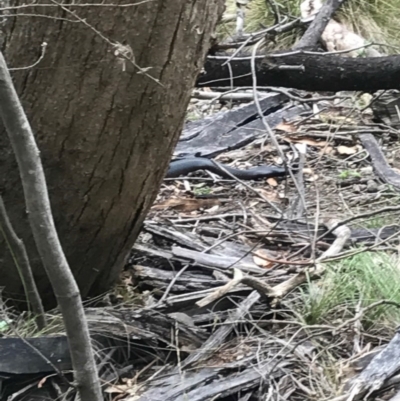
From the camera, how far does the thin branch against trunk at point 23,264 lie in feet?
6.86

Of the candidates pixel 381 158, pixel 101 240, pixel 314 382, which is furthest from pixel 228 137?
Answer: pixel 314 382

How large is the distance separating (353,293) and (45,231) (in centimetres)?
137

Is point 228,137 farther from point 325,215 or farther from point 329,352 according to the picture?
point 329,352

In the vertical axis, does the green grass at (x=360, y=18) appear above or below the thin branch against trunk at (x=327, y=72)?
above

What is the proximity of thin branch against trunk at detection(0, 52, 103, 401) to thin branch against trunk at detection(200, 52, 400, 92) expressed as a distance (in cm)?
189

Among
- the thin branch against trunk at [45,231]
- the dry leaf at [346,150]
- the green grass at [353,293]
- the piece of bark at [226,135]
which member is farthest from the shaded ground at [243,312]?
the dry leaf at [346,150]

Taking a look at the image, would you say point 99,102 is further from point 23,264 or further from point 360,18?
point 360,18

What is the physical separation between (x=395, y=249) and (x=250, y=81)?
1.11 metres

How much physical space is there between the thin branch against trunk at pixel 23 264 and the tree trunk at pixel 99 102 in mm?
175

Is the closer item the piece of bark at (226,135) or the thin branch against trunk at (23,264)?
the thin branch against trunk at (23,264)

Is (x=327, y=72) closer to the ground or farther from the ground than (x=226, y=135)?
farther from the ground

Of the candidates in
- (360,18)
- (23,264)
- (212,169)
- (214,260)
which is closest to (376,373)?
(214,260)

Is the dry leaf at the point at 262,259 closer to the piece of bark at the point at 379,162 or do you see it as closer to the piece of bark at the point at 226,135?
the piece of bark at the point at 379,162

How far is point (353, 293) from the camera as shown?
2.52 meters
